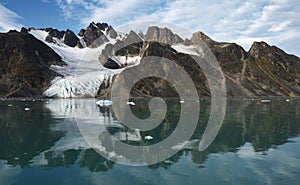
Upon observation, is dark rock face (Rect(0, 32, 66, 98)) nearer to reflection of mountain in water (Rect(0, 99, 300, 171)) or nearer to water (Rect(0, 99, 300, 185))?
reflection of mountain in water (Rect(0, 99, 300, 171))

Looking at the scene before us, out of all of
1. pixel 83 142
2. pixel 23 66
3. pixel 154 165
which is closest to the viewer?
pixel 154 165

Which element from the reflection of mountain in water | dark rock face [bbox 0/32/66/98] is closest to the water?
the reflection of mountain in water

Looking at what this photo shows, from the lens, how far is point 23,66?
500ft

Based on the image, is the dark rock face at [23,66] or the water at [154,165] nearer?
the water at [154,165]

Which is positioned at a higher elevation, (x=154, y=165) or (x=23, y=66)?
(x=23, y=66)

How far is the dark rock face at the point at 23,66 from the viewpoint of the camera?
5354 inches

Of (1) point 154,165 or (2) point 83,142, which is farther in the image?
(2) point 83,142

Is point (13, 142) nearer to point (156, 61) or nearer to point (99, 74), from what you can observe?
point (99, 74)

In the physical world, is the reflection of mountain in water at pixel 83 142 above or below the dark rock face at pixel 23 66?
below

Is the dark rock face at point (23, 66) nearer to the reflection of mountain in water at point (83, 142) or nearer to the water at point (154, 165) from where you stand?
the reflection of mountain in water at point (83, 142)

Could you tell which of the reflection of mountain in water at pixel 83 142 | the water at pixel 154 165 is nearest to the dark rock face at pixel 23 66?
the reflection of mountain in water at pixel 83 142

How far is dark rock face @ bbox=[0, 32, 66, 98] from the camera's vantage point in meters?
136

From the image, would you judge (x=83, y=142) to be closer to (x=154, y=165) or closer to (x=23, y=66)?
(x=154, y=165)

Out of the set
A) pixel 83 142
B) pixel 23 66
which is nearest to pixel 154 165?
pixel 83 142
